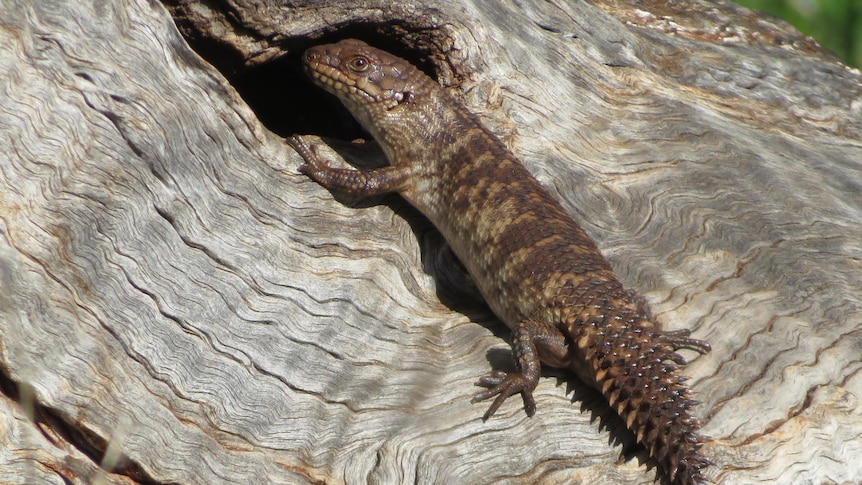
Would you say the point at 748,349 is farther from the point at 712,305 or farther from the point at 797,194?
the point at 797,194

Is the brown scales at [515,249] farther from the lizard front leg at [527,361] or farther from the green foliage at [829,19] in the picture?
the green foliage at [829,19]

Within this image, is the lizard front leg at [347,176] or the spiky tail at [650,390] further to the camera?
the lizard front leg at [347,176]

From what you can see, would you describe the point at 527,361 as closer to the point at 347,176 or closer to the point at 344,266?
the point at 344,266

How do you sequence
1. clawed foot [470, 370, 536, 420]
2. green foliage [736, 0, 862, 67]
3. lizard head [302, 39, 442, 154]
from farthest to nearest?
green foliage [736, 0, 862, 67] → lizard head [302, 39, 442, 154] → clawed foot [470, 370, 536, 420]

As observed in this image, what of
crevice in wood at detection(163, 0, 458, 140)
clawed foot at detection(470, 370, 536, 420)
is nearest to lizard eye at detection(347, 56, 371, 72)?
crevice in wood at detection(163, 0, 458, 140)

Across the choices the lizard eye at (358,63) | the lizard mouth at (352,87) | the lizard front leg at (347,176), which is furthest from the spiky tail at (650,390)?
the lizard eye at (358,63)

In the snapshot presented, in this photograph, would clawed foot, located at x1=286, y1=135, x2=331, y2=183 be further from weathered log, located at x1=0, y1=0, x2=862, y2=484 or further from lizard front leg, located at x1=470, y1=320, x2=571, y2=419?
lizard front leg, located at x1=470, y1=320, x2=571, y2=419

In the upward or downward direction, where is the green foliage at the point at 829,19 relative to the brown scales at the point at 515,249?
upward

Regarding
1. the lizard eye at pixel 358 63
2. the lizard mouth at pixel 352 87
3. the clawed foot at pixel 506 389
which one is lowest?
the clawed foot at pixel 506 389
